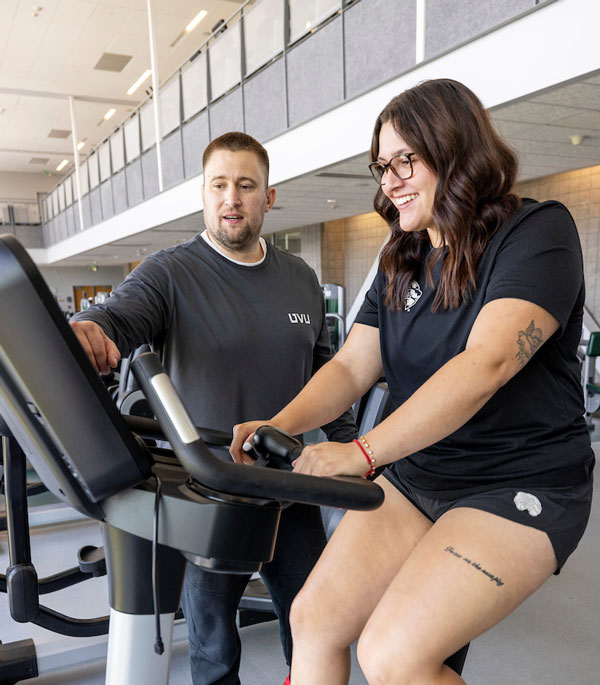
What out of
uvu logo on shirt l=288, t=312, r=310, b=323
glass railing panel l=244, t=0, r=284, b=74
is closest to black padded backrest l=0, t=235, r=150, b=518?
uvu logo on shirt l=288, t=312, r=310, b=323

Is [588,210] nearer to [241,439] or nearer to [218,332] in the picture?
[218,332]

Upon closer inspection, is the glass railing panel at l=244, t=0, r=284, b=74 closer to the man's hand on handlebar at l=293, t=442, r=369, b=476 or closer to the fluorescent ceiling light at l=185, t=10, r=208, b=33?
the fluorescent ceiling light at l=185, t=10, r=208, b=33

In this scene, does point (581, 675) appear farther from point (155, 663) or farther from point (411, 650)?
point (155, 663)

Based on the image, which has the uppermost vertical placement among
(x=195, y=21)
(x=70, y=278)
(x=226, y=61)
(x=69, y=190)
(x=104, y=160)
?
(x=195, y=21)

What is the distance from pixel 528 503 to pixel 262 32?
774 centimetres

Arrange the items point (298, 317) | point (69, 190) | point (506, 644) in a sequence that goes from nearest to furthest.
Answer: point (298, 317)
point (506, 644)
point (69, 190)

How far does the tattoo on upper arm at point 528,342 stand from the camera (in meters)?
1.03

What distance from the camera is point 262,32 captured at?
24.7 ft

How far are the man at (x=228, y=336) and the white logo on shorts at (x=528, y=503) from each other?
34.4 inches

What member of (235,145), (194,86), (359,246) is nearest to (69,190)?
(359,246)

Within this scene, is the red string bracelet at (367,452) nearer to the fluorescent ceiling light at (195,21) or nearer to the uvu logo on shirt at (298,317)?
the uvu logo on shirt at (298,317)

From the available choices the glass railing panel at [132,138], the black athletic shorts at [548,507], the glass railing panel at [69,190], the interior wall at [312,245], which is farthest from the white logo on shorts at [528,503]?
the glass railing panel at [69,190]

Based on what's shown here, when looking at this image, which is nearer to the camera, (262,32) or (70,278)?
(262,32)

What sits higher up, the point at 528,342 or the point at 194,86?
the point at 194,86
